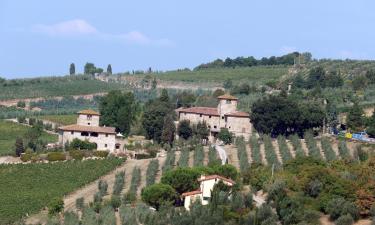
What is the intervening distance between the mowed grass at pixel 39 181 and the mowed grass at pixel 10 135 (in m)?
11.2

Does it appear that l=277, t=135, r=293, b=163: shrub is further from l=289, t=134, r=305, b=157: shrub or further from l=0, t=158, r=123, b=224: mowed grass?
l=0, t=158, r=123, b=224: mowed grass

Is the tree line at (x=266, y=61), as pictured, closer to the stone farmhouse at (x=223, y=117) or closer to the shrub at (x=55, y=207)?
the stone farmhouse at (x=223, y=117)

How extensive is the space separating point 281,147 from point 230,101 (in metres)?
15.4

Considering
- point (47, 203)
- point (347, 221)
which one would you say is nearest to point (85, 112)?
point (47, 203)

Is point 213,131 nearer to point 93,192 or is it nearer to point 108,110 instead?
point 108,110

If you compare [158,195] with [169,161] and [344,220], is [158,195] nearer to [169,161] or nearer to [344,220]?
[344,220]

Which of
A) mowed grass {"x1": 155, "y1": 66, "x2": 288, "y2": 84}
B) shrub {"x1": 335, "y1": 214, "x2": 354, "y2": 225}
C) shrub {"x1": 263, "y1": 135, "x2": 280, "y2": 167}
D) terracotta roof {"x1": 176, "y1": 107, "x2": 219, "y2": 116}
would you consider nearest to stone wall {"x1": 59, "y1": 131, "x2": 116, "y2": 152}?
terracotta roof {"x1": 176, "y1": 107, "x2": 219, "y2": 116}

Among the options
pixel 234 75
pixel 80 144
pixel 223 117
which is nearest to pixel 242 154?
pixel 80 144

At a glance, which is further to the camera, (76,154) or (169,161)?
(76,154)

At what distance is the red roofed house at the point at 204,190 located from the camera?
5809 cm

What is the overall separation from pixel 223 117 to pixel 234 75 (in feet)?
180

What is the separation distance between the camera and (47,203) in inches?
2520

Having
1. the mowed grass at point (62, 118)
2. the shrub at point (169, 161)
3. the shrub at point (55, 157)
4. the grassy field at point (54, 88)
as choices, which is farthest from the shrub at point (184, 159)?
the grassy field at point (54, 88)

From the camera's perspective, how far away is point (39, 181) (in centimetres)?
7031
